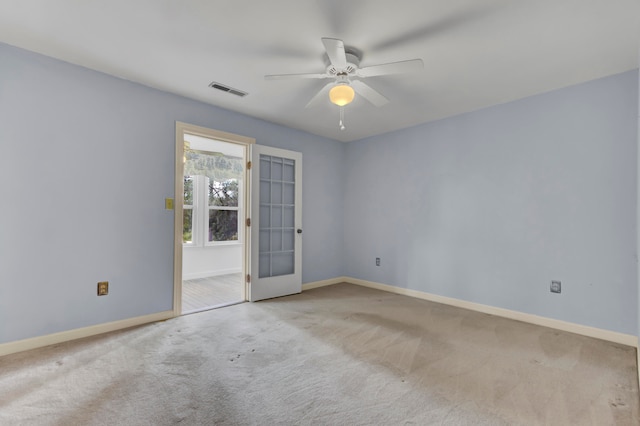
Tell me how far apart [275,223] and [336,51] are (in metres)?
2.75

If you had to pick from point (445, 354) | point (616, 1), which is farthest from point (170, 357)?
point (616, 1)

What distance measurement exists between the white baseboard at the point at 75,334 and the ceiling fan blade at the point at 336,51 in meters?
3.04

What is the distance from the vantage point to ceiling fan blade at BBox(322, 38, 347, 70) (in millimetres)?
1920

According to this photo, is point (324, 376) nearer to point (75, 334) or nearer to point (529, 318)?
point (75, 334)

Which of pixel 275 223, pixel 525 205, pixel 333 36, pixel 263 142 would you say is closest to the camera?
pixel 333 36

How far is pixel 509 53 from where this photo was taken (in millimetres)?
2469

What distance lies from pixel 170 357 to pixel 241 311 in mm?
1203

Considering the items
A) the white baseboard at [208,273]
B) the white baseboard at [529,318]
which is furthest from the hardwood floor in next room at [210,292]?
the white baseboard at [529,318]

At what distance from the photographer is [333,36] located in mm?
2230

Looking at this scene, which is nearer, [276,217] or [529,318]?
[529,318]

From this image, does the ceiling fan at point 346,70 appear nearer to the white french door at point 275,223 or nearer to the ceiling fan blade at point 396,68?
the ceiling fan blade at point 396,68

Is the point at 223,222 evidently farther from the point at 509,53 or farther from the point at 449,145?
the point at 509,53

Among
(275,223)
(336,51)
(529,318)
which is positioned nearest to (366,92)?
(336,51)

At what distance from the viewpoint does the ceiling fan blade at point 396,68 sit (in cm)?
217
